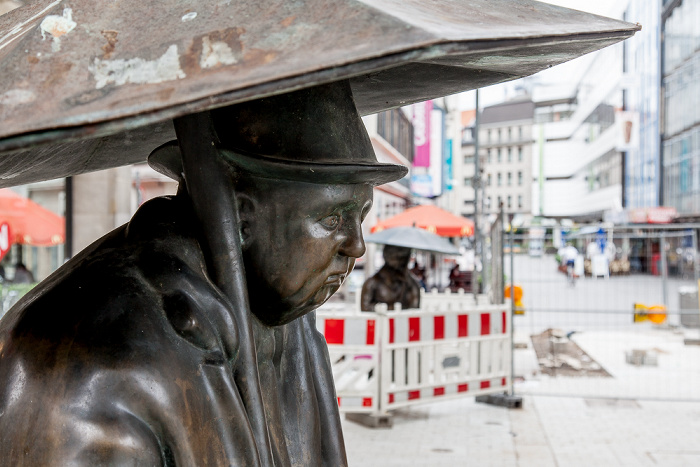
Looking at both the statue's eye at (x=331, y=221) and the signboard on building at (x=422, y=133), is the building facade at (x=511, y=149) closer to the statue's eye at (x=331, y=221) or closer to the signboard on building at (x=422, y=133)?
the signboard on building at (x=422, y=133)

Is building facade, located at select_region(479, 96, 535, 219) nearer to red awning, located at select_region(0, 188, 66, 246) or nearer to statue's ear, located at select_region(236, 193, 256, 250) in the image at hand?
red awning, located at select_region(0, 188, 66, 246)

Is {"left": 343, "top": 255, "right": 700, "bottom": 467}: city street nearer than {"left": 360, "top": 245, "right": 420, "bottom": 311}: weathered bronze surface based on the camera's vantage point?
Yes

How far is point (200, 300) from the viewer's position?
1152 mm

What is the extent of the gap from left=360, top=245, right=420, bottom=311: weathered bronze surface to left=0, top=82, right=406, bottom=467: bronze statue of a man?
7712 millimetres

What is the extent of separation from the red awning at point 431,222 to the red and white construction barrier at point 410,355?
22.1 feet

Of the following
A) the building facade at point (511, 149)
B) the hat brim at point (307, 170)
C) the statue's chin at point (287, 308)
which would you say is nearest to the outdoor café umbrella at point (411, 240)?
the statue's chin at point (287, 308)

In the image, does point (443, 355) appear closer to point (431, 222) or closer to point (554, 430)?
point (554, 430)

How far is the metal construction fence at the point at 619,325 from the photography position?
1028 centimetres

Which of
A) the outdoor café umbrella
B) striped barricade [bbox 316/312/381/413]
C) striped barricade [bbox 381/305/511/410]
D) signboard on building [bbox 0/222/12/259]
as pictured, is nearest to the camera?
signboard on building [bbox 0/222/12/259]

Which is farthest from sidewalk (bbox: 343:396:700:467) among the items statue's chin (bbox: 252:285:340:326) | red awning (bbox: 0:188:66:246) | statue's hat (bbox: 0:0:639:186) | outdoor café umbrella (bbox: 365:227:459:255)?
statue's hat (bbox: 0:0:639:186)

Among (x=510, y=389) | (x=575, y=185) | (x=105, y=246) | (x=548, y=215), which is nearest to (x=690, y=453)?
(x=510, y=389)

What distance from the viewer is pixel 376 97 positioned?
5.18ft

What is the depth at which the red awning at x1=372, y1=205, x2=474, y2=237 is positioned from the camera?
15461mm

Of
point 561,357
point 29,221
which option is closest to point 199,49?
point 29,221
